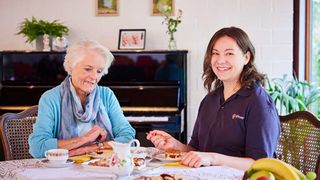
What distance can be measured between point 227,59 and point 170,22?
2188 millimetres

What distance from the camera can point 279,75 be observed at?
4289mm

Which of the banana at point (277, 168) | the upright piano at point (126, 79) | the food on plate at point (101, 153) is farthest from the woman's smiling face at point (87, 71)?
the upright piano at point (126, 79)

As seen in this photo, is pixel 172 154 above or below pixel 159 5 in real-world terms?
below

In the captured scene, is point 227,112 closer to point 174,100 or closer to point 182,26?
point 174,100

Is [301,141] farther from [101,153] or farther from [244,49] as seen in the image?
[101,153]

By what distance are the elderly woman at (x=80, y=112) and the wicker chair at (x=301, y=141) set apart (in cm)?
77

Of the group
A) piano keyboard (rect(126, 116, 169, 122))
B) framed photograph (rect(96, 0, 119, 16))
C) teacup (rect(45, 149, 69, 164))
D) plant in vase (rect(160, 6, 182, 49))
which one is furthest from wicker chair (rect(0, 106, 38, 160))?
framed photograph (rect(96, 0, 119, 16))

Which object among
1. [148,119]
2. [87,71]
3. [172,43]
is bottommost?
[148,119]

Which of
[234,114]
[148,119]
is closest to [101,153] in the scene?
[234,114]

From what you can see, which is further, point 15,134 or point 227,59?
point 15,134

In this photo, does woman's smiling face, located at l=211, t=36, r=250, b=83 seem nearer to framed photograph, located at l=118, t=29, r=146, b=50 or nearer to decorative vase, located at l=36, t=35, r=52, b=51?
framed photograph, located at l=118, t=29, r=146, b=50

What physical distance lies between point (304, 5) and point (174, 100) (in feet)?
4.76

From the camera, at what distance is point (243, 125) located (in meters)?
2.00

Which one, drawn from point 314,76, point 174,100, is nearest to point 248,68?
point 174,100
